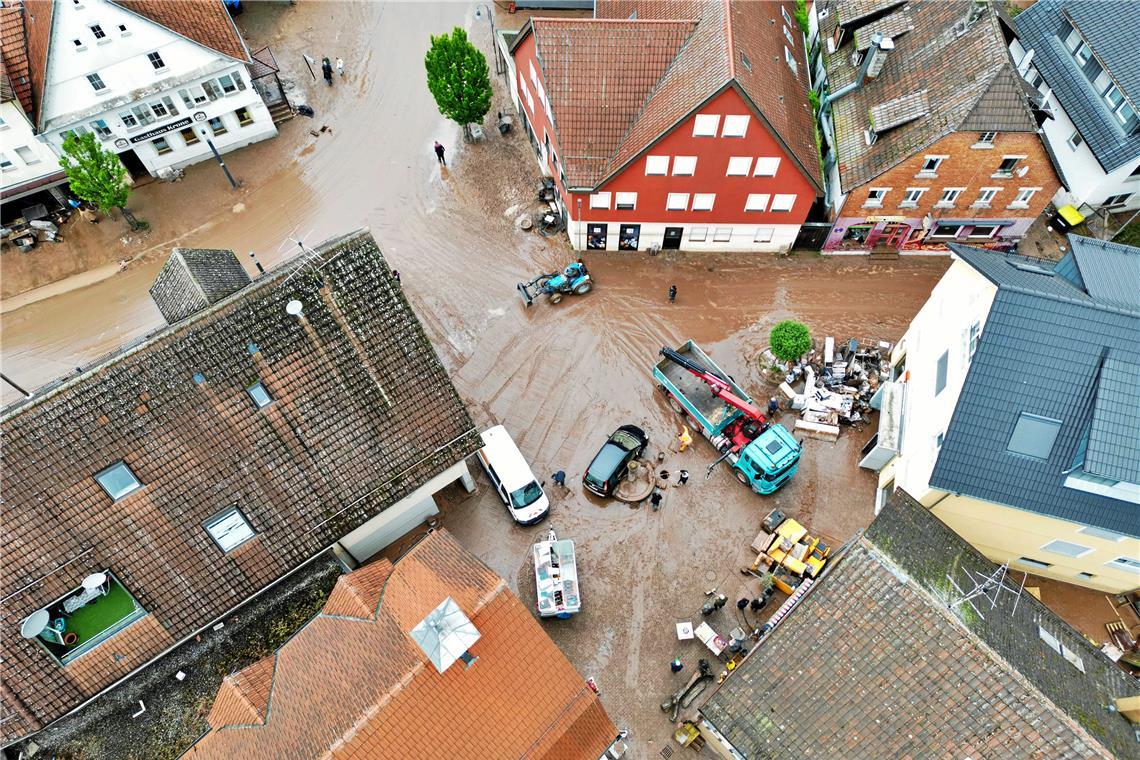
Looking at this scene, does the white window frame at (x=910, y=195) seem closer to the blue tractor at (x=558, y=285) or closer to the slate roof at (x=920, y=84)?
the slate roof at (x=920, y=84)

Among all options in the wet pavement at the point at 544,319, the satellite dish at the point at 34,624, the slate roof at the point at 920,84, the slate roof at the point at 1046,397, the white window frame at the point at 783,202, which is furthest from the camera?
the white window frame at the point at 783,202

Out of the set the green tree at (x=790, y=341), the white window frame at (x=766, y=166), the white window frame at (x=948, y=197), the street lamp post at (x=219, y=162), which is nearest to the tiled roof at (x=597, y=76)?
the white window frame at (x=766, y=166)

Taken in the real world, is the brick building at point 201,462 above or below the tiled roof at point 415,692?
above

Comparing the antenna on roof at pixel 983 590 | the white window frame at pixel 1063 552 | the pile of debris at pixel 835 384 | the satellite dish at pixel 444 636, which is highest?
the satellite dish at pixel 444 636

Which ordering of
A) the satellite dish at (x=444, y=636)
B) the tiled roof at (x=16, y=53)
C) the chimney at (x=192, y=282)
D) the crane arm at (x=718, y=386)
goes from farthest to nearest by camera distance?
the tiled roof at (x=16, y=53) → the crane arm at (x=718, y=386) → the chimney at (x=192, y=282) → the satellite dish at (x=444, y=636)

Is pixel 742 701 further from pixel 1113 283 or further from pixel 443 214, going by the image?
pixel 443 214

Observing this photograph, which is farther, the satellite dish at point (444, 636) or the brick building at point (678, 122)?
the brick building at point (678, 122)

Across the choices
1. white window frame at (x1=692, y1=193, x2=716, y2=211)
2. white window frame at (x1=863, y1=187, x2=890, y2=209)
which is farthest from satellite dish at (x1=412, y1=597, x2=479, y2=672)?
white window frame at (x1=863, y1=187, x2=890, y2=209)
